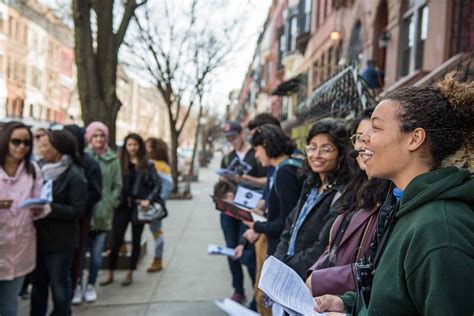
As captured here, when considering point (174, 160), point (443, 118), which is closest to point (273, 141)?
point (443, 118)

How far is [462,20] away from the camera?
9180 mm

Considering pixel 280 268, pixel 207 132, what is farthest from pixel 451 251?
pixel 207 132

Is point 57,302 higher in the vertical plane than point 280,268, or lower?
lower

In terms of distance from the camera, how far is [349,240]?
2189 mm

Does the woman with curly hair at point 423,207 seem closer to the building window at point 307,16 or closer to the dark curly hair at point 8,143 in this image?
the dark curly hair at point 8,143

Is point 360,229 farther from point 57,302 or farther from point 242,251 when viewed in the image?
point 57,302

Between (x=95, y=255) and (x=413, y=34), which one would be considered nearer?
(x=95, y=255)

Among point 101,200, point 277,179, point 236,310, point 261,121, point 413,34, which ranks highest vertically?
point 413,34

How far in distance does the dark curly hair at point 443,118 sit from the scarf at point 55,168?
3248 millimetres

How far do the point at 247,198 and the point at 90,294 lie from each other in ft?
7.14

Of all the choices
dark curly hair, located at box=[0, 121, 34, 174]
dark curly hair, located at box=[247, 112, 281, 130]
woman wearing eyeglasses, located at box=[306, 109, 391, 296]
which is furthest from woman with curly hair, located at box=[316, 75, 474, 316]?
dark curly hair, located at box=[247, 112, 281, 130]

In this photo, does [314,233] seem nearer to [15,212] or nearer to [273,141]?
[273,141]

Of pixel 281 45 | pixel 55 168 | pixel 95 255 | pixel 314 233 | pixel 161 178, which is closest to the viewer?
pixel 314 233

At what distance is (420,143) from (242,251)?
334 cm
